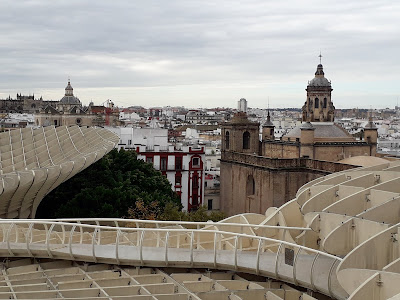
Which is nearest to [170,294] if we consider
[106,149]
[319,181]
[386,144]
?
[319,181]

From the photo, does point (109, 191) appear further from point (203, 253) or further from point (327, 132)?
point (327, 132)

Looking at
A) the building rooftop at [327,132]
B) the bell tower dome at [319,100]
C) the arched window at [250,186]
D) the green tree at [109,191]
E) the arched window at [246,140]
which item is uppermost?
the bell tower dome at [319,100]

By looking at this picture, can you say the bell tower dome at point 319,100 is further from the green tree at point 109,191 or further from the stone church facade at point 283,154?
the green tree at point 109,191

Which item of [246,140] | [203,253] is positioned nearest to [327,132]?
[246,140]

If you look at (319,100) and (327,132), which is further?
(319,100)

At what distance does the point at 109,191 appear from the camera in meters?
35.6

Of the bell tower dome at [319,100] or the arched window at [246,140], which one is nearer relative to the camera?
the arched window at [246,140]

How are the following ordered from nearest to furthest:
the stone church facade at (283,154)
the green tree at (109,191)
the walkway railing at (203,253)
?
the walkway railing at (203,253) → the green tree at (109,191) → the stone church facade at (283,154)

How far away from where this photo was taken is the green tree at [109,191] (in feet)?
114

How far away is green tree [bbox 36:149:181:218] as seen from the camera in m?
34.9

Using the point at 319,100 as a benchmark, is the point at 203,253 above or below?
below

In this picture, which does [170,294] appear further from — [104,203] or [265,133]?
[265,133]

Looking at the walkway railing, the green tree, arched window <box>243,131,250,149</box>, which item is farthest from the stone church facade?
the walkway railing

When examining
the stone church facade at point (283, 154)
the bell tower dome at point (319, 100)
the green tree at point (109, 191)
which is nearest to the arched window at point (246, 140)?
the stone church facade at point (283, 154)
